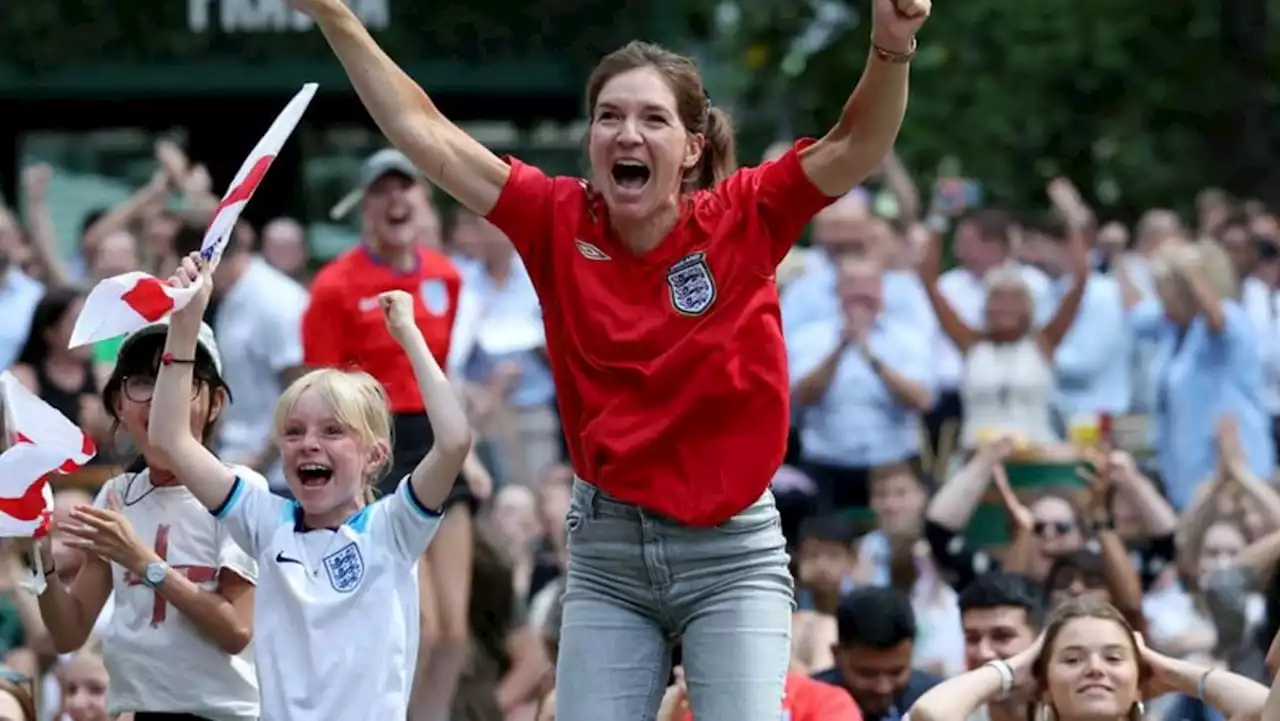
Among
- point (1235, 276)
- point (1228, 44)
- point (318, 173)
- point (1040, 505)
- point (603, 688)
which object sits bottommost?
point (603, 688)

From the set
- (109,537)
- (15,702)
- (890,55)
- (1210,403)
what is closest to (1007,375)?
(1210,403)

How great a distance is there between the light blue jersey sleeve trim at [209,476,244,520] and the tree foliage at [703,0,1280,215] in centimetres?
1565

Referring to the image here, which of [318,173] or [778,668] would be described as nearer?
[778,668]

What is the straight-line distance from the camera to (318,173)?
1869 centimetres

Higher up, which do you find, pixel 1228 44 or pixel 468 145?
pixel 1228 44

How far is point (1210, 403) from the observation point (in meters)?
14.9

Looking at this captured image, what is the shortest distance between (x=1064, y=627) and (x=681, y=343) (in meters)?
2.24

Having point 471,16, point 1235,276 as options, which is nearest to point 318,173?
point 471,16

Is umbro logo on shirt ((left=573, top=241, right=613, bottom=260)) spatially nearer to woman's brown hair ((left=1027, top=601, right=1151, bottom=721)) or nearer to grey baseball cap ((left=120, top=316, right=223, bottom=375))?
grey baseball cap ((left=120, top=316, right=223, bottom=375))

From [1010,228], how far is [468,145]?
9.90 meters

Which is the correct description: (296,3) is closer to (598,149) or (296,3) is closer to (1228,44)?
(598,149)

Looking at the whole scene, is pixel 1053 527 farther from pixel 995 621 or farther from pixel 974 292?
pixel 974 292

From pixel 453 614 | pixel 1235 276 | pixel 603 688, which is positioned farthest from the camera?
pixel 1235 276

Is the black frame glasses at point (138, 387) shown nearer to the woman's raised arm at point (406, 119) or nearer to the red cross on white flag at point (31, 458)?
the red cross on white flag at point (31, 458)
